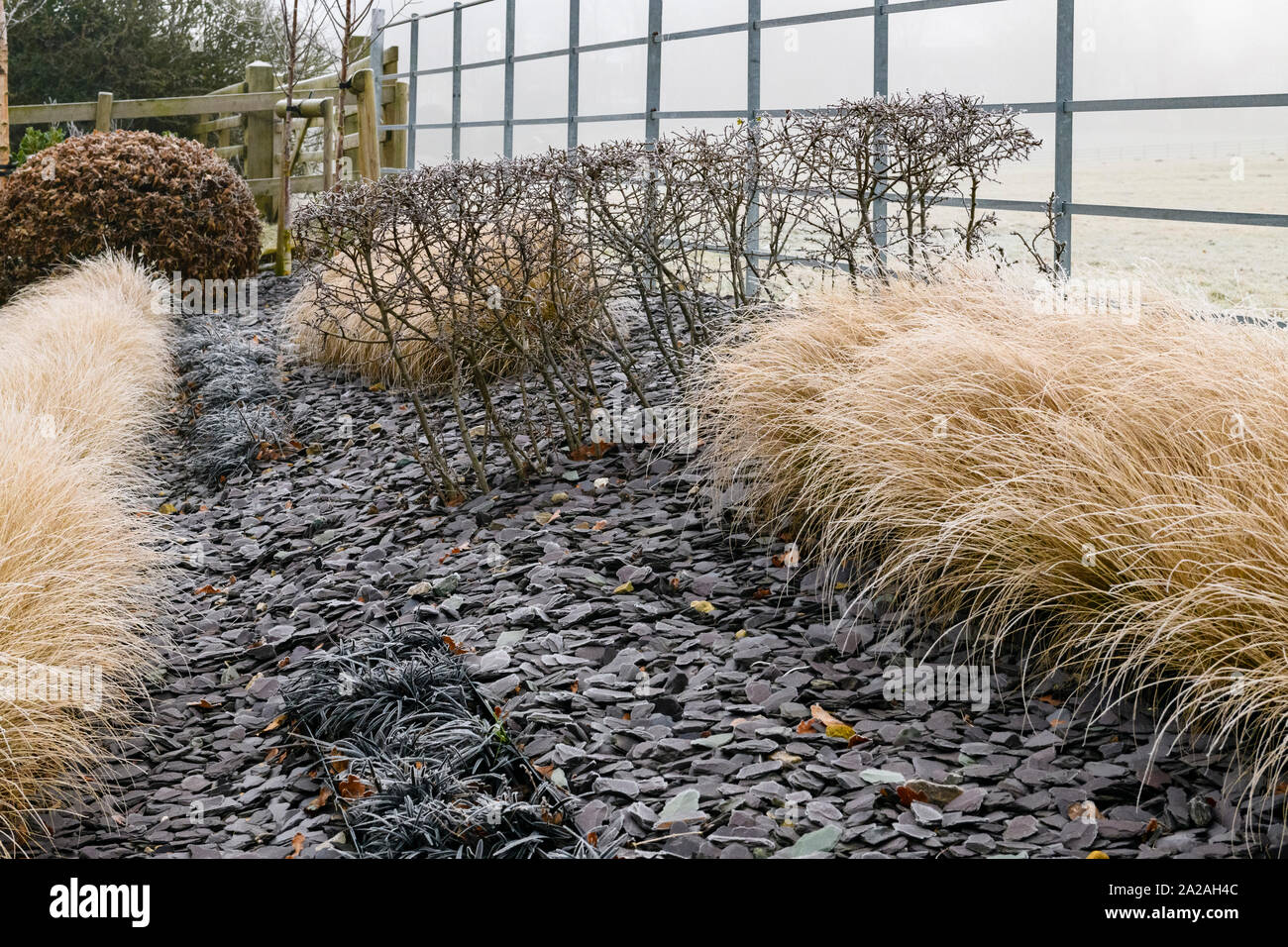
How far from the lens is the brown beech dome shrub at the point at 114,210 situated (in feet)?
27.2

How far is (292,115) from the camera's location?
12.0 metres

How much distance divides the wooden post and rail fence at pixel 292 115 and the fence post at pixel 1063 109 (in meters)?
6.80

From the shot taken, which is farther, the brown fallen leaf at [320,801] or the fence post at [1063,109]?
the fence post at [1063,109]

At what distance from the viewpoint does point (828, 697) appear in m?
2.57

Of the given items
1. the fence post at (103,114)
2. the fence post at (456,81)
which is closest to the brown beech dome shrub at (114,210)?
the fence post at (103,114)

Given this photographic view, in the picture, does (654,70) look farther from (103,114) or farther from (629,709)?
(103,114)

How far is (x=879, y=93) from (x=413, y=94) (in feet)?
29.4

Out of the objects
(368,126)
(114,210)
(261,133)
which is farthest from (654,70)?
(261,133)

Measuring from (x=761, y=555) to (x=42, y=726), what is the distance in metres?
1.92

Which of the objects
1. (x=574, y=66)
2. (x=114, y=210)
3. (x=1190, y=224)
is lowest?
(x=114, y=210)

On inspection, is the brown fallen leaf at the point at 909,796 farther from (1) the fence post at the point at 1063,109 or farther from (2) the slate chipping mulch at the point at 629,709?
(1) the fence post at the point at 1063,109

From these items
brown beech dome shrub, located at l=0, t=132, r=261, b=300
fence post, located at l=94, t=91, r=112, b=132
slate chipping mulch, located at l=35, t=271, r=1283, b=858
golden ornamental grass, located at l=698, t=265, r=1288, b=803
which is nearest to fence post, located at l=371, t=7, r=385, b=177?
fence post, located at l=94, t=91, r=112, b=132

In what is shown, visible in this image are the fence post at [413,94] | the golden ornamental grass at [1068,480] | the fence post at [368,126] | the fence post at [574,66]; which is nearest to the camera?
the golden ornamental grass at [1068,480]
